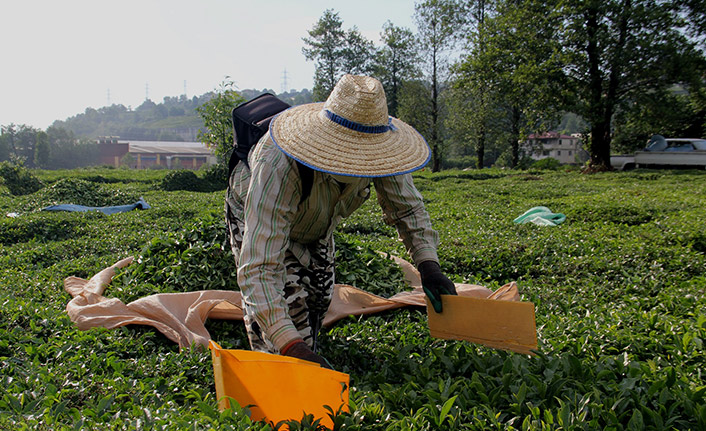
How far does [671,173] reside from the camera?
1309cm

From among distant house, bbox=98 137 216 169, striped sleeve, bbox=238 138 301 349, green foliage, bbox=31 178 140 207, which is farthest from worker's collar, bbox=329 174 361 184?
distant house, bbox=98 137 216 169

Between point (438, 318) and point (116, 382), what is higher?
point (438, 318)

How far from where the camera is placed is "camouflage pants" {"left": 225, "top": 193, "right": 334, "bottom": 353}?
2.33 meters

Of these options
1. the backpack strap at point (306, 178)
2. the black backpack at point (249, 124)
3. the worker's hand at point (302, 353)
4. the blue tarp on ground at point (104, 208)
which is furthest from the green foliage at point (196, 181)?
the worker's hand at point (302, 353)

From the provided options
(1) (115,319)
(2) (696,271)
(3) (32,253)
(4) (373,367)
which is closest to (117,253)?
(3) (32,253)

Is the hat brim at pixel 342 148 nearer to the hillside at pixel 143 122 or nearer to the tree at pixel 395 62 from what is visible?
the tree at pixel 395 62

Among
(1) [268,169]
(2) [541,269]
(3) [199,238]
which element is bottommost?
(2) [541,269]

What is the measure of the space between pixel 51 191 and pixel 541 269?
9017 mm

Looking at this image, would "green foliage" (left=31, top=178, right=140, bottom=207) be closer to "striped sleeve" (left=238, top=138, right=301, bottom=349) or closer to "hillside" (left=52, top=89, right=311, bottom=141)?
"striped sleeve" (left=238, top=138, right=301, bottom=349)

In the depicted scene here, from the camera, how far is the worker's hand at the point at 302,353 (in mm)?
1684

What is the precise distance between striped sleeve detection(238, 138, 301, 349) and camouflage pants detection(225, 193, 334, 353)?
0.42 metres

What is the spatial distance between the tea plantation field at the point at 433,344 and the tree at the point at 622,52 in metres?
9.18

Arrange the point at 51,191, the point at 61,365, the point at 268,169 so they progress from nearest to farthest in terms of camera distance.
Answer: the point at 268,169, the point at 61,365, the point at 51,191

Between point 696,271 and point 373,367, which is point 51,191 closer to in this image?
point 373,367
